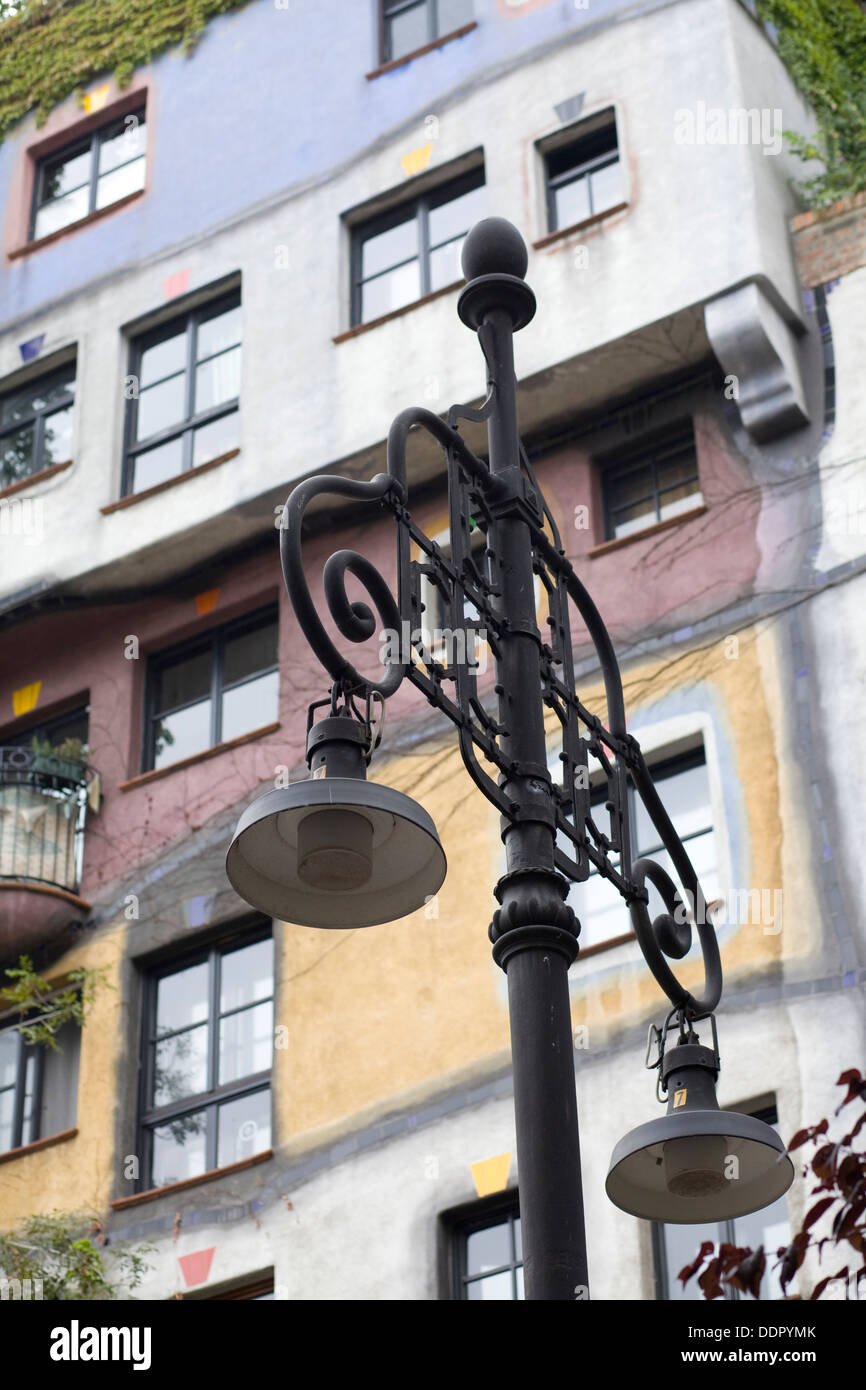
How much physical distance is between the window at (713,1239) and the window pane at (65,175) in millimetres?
13713

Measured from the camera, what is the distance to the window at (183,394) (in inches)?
756

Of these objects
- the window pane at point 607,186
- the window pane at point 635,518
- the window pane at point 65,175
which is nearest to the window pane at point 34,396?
the window pane at point 65,175

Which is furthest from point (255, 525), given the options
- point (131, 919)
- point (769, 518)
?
point (769, 518)

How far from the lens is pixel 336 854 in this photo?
235 inches

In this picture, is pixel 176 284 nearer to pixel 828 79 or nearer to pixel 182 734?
pixel 182 734

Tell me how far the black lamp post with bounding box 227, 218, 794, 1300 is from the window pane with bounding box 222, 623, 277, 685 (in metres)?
11.0

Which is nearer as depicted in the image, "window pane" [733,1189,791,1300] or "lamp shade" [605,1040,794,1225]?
"lamp shade" [605,1040,794,1225]

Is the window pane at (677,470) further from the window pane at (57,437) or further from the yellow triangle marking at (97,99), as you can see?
the yellow triangle marking at (97,99)

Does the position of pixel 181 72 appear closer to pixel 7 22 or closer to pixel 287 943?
pixel 7 22

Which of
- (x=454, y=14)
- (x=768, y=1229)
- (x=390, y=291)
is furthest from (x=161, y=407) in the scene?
(x=768, y=1229)

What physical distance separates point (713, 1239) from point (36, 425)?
1176 centimetres

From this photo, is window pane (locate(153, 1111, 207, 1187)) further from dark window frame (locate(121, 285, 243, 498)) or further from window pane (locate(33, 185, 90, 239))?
window pane (locate(33, 185, 90, 239))

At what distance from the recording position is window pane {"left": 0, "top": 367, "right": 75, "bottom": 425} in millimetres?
20906
